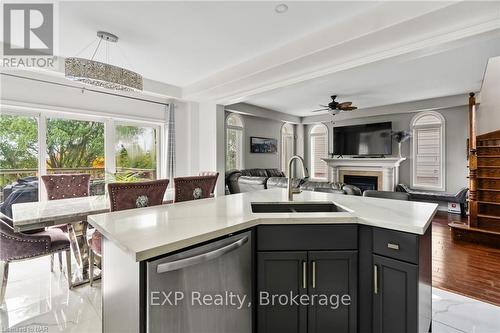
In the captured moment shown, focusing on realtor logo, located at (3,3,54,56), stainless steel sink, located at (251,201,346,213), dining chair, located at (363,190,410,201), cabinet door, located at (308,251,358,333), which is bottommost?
cabinet door, located at (308,251,358,333)

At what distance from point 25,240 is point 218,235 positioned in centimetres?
196

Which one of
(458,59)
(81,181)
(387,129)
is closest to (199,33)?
(81,181)

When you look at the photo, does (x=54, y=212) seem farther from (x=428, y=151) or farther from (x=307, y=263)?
(x=428, y=151)

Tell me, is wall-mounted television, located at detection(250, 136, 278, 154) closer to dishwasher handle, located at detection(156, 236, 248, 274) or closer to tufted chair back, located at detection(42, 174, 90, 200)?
tufted chair back, located at detection(42, 174, 90, 200)

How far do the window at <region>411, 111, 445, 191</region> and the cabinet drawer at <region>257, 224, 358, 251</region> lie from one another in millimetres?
6147

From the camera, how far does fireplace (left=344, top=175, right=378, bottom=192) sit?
277 inches

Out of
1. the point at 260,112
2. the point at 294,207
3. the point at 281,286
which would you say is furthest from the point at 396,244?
the point at 260,112

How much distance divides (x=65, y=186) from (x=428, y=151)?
7.53 meters

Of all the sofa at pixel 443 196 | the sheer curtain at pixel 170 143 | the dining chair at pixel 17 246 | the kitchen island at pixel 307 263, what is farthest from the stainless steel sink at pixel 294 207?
the sofa at pixel 443 196

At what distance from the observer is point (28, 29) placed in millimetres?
2852

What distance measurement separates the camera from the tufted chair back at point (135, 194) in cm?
209

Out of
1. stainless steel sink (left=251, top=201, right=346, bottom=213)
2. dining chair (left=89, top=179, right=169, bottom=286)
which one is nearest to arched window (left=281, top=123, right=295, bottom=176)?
dining chair (left=89, top=179, right=169, bottom=286)

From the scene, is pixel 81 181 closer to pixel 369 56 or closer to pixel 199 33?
pixel 199 33

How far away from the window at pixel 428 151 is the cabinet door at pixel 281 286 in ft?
20.8
